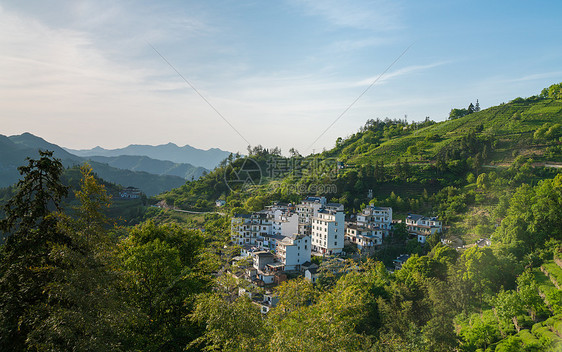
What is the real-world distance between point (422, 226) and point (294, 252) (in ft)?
52.6

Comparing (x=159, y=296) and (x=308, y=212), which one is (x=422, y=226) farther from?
(x=159, y=296)

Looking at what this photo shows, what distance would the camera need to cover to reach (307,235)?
107 ft

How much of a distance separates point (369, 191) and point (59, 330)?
45064 millimetres

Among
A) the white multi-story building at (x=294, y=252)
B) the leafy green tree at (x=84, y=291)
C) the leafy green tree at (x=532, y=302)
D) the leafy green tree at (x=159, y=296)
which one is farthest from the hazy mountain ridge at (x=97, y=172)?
the leafy green tree at (x=532, y=302)

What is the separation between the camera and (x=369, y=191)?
46.8m

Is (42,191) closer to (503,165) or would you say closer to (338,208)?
(338,208)

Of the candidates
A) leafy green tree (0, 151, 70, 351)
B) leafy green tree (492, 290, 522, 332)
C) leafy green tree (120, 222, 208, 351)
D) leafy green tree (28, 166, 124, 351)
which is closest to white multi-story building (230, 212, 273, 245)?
leafy green tree (492, 290, 522, 332)

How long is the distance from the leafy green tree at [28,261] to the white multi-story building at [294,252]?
24.3m

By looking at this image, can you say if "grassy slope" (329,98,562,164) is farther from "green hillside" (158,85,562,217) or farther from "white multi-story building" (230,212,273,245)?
"white multi-story building" (230,212,273,245)

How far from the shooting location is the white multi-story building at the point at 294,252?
96.1 feet

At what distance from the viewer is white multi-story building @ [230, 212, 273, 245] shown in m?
37.3

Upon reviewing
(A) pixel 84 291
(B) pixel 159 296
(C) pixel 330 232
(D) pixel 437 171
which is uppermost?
(D) pixel 437 171

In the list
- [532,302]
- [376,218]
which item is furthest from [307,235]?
[532,302]

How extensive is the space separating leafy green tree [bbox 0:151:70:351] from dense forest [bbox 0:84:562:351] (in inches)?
1.0
